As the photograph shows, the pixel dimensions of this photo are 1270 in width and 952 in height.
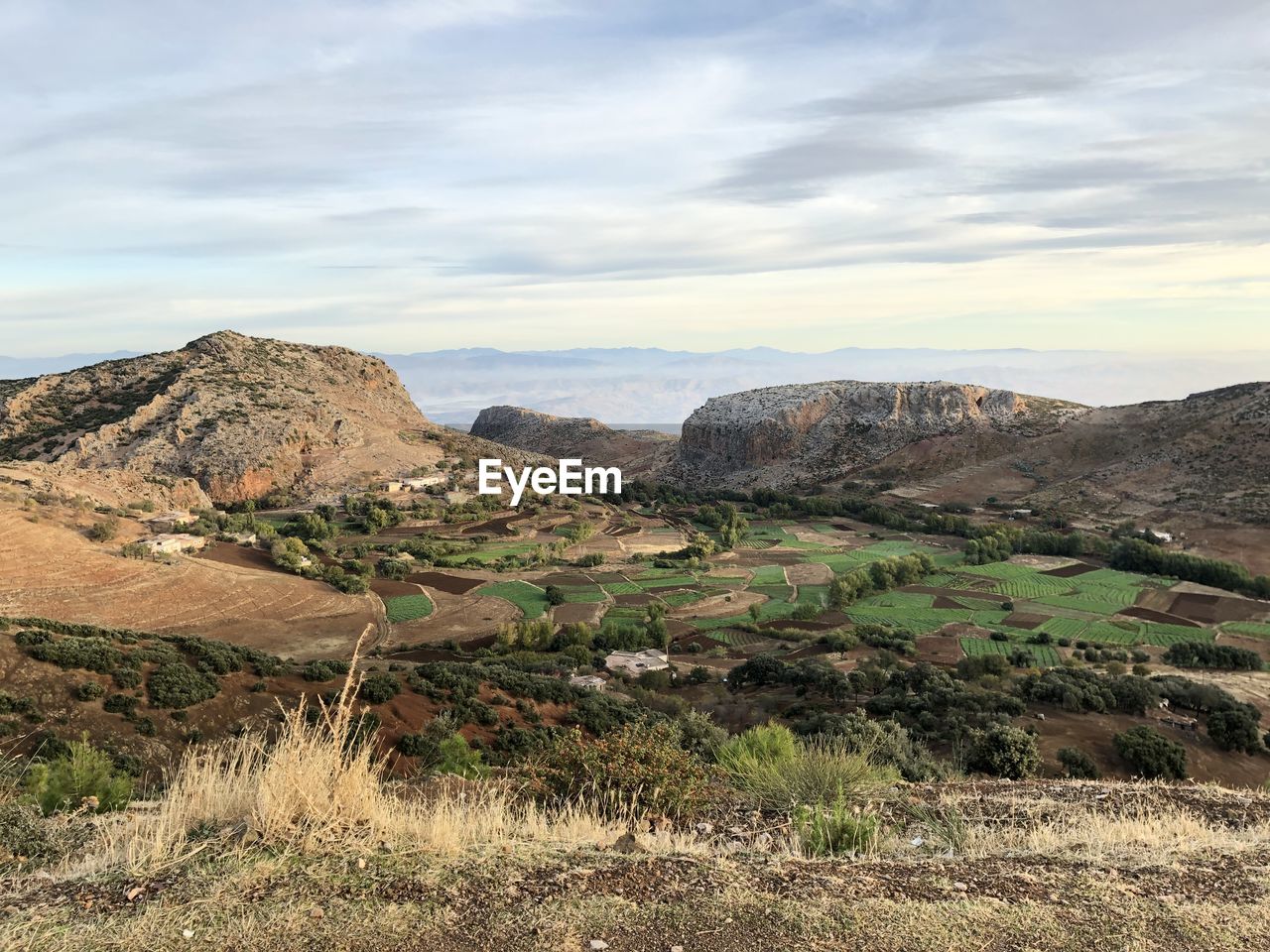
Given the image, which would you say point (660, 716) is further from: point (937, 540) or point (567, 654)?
point (937, 540)

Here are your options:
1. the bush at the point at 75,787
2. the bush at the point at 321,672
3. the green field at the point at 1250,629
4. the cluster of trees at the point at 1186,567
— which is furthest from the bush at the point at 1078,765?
the cluster of trees at the point at 1186,567

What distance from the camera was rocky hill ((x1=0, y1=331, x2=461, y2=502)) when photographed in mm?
72688

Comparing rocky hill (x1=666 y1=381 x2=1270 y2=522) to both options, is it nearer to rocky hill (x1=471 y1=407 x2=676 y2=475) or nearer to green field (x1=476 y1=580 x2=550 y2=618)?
rocky hill (x1=471 y1=407 x2=676 y2=475)

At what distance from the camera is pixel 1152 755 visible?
21.4 metres

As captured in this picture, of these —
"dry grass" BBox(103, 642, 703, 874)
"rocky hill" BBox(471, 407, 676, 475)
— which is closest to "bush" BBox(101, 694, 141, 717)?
"dry grass" BBox(103, 642, 703, 874)

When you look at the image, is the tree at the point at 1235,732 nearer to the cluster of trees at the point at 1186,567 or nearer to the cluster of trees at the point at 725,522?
the cluster of trees at the point at 1186,567

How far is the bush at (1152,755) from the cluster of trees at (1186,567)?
35868mm

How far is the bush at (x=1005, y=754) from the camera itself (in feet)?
62.5

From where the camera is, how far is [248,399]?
270ft

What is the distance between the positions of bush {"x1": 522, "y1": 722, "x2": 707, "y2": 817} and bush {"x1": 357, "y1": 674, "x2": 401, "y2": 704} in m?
14.5

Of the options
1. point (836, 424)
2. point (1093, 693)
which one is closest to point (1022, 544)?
point (836, 424)

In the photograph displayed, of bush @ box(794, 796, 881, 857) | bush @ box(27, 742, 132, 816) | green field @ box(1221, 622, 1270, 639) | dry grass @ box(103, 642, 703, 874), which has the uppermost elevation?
dry grass @ box(103, 642, 703, 874)

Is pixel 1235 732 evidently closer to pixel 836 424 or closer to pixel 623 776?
pixel 623 776

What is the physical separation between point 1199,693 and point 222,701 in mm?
32320
